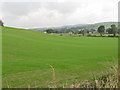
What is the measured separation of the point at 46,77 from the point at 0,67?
2.41m

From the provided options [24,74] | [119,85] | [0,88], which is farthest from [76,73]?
[119,85]

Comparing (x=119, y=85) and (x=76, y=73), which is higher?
(x=119, y=85)

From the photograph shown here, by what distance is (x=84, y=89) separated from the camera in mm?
3143

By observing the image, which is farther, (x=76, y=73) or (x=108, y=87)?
(x=76, y=73)

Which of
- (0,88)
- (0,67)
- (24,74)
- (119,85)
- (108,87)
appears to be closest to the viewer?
(108,87)

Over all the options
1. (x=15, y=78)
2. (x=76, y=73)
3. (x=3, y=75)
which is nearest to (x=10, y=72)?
(x=3, y=75)

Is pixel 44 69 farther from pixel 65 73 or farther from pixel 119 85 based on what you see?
pixel 119 85

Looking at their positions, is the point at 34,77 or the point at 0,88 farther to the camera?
the point at 34,77

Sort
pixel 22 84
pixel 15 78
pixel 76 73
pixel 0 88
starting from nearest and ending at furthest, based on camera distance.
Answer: pixel 0 88 < pixel 22 84 < pixel 15 78 < pixel 76 73

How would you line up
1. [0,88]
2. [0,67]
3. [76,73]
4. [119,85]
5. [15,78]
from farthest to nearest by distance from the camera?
[0,67]
[76,73]
[15,78]
[0,88]
[119,85]

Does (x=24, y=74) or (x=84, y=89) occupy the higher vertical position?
(x=84, y=89)

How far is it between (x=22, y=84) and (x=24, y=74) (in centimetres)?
127

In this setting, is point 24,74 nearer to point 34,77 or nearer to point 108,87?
point 34,77

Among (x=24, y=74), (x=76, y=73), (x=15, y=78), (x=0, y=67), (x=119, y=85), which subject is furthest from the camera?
(x=0, y=67)
